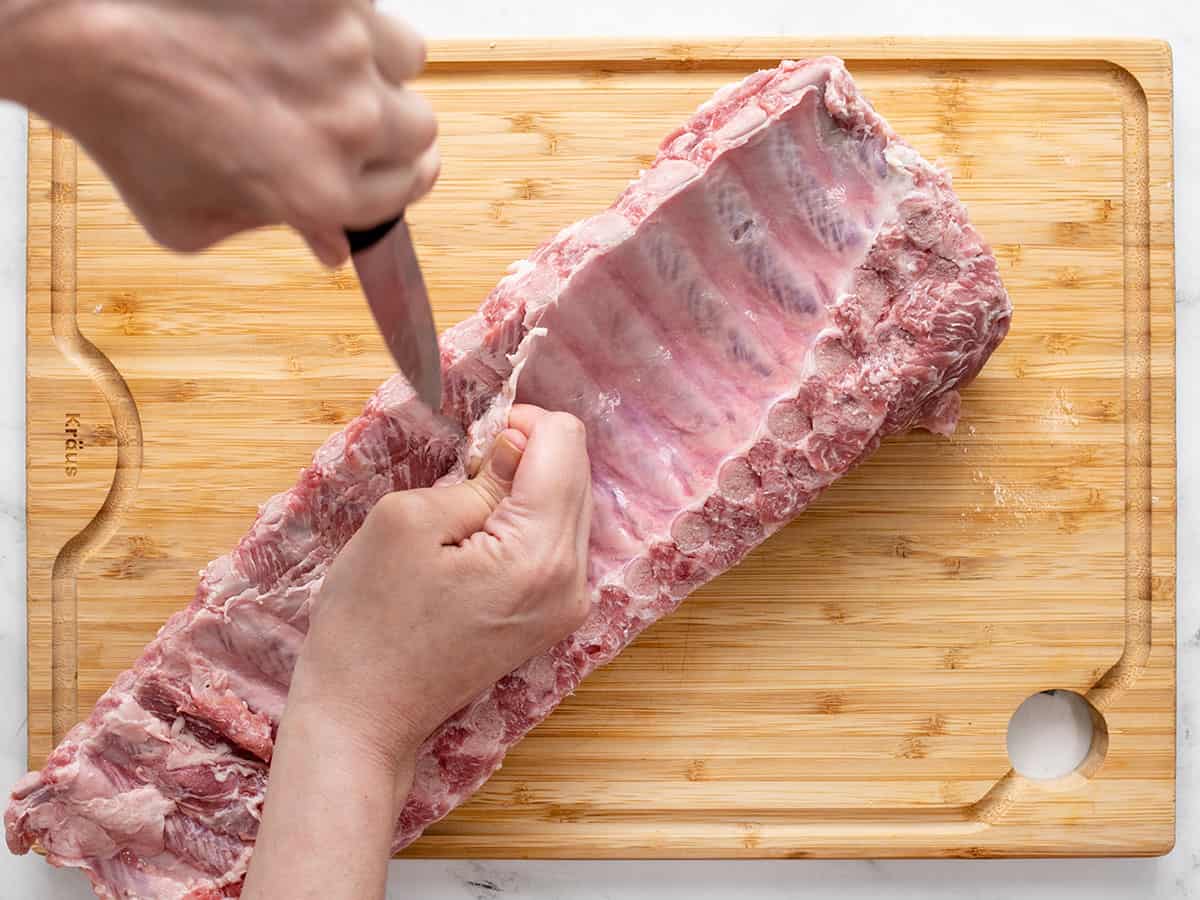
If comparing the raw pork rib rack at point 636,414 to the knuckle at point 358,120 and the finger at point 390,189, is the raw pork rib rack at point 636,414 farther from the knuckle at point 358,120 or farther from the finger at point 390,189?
the knuckle at point 358,120

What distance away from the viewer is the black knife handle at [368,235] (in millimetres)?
2021

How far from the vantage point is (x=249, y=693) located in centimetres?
314

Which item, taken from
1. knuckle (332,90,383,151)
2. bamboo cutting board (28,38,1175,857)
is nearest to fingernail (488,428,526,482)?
bamboo cutting board (28,38,1175,857)

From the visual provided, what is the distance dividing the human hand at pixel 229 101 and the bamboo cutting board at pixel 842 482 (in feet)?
5.98

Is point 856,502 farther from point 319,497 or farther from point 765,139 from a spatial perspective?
point 319,497

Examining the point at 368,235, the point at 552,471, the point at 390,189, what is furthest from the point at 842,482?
the point at 390,189

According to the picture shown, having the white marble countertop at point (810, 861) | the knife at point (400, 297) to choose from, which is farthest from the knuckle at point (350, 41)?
the white marble countertop at point (810, 861)

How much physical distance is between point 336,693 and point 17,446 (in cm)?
161

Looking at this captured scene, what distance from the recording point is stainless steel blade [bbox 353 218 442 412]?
7.00 feet

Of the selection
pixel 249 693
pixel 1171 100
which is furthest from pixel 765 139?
pixel 249 693

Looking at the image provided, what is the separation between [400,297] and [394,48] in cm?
71

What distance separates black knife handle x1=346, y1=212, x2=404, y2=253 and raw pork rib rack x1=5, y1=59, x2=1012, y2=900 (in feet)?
2.80

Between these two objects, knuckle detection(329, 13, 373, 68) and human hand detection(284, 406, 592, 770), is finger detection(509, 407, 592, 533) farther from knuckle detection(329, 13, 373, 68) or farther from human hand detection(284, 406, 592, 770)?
knuckle detection(329, 13, 373, 68)

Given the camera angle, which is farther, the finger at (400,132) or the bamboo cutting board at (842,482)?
the bamboo cutting board at (842,482)
